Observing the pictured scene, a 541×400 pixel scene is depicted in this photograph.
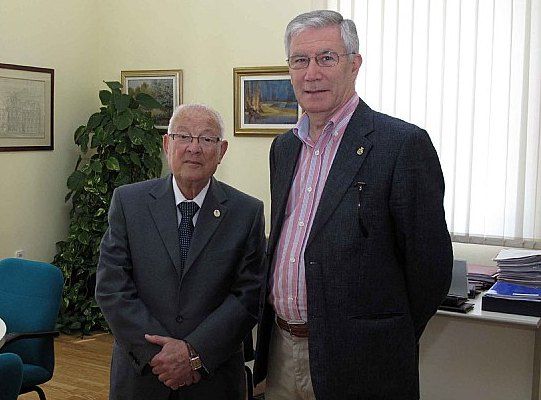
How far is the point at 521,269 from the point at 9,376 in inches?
89.0

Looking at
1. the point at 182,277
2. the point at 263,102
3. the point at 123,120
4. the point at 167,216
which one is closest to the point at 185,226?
the point at 167,216

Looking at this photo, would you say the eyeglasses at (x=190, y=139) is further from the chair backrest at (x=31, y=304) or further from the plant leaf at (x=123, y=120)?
the plant leaf at (x=123, y=120)

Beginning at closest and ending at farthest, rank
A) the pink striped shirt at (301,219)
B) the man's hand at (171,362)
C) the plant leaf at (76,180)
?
the pink striped shirt at (301,219)
the man's hand at (171,362)
the plant leaf at (76,180)

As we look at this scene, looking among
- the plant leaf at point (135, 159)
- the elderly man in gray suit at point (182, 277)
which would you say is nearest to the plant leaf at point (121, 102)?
the plant leaf at point (135, 159)

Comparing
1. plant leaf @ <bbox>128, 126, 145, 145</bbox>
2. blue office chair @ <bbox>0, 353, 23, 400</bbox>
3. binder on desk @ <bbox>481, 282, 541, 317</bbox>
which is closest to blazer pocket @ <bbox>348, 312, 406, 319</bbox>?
blue office chair @ <bbox>0, 353, 23, 400</bbox>

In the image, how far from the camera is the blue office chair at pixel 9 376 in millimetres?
2023

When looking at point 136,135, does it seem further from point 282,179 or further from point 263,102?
point 282,179

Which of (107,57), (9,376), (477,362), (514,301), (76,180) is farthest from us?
(107,57)

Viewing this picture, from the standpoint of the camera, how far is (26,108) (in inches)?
201

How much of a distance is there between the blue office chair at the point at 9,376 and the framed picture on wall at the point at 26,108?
10.5 ft

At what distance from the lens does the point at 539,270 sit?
9.96 ft

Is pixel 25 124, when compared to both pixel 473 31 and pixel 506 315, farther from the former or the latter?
pixel 506 315

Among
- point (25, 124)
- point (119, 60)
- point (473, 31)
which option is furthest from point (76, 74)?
point (473, 31)

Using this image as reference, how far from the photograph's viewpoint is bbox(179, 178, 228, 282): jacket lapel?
2236mm
